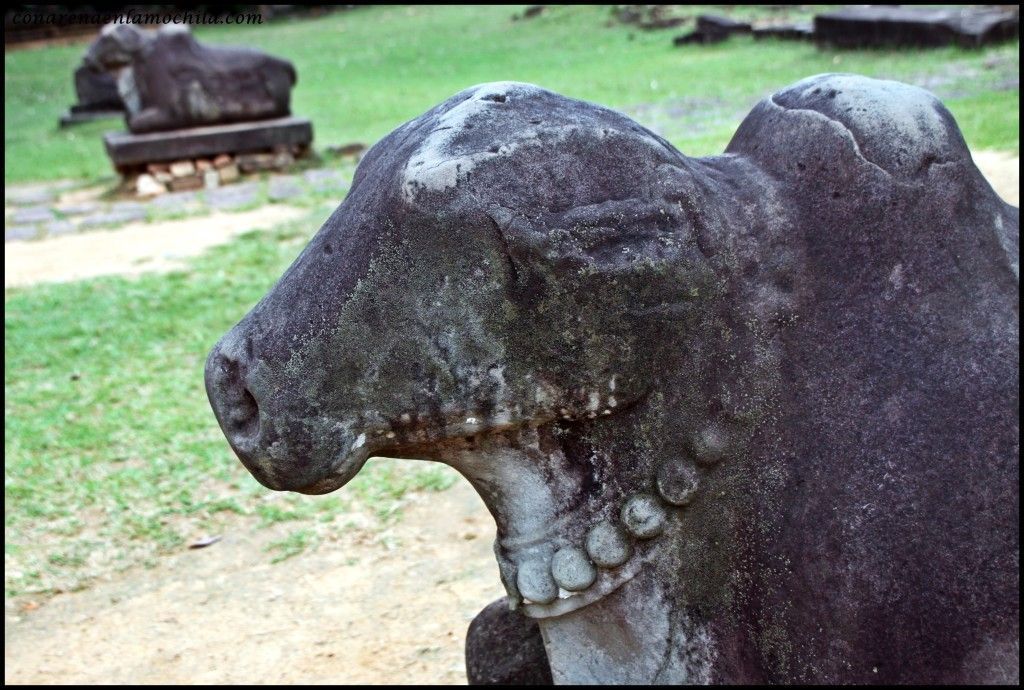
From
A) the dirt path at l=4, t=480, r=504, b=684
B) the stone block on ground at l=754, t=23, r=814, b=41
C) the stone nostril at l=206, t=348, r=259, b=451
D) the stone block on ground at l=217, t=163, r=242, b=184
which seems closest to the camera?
the stone nostril at l=206, t=348, r=259, b=451

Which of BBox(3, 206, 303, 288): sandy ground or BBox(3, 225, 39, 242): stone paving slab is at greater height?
BBox(3, 206, 303, 288): sandy ground

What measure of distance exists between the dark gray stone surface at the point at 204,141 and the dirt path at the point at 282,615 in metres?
6.64

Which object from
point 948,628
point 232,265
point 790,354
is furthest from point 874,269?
point 232,265

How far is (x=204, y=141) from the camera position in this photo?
971 centimetres

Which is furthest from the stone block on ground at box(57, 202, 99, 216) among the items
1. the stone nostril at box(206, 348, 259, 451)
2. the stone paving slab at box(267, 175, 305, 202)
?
the stone nostril at box(206, 348, 259, 451)

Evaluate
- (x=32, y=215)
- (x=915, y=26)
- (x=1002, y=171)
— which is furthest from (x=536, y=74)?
(x=1002, y=171)

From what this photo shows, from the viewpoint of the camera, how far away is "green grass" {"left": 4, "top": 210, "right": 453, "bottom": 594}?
3.82m

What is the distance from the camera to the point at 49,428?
4.70 metres

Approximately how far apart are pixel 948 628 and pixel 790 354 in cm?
40

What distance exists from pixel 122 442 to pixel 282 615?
1.56m

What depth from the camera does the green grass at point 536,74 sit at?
950 centimetres

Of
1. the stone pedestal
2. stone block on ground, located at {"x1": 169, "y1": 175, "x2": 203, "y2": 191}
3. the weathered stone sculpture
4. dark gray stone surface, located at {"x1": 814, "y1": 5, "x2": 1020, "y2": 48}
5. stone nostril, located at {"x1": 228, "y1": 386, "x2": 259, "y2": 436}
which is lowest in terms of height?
the weathered stone sculpture

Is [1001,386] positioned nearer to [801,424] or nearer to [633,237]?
[801,424]

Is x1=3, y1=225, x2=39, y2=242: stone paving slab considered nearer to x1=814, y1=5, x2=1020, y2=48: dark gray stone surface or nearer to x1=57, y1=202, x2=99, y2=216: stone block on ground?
x1=57, y1=202, x2=99, y2=216: stone block on ground
